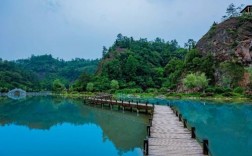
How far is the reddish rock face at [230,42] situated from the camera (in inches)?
2771

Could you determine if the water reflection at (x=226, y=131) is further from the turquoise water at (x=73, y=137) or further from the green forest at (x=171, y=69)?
the green forest at (x=171, y=69)

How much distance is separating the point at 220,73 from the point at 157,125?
52.4 m

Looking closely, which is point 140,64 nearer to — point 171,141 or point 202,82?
point 202,82

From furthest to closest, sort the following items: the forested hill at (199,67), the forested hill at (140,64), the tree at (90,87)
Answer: the forested hill at (140,64)
the tree at (90,87)
the forested hill at (199,67)

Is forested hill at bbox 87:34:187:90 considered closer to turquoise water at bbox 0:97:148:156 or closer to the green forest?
the green forest

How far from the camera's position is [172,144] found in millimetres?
16250

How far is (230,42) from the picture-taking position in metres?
76.2

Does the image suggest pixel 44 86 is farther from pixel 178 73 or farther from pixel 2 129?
pixel 2 129

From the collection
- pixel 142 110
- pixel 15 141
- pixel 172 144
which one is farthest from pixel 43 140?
pixel 142 110

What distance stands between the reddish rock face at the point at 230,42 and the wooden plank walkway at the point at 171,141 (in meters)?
52.9

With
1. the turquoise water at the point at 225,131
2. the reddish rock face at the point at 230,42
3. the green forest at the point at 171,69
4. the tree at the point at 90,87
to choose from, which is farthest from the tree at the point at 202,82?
the tree at the point at 90,87

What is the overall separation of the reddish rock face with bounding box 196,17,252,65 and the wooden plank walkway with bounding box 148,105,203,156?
52871 millimetres

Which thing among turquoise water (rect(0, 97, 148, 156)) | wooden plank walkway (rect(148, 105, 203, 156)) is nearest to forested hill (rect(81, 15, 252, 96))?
turquoise water (rect(0, 97, 148, 156))

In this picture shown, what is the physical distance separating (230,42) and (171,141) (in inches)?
2545
